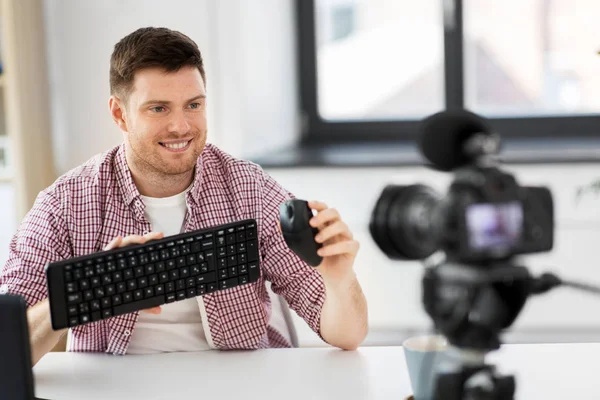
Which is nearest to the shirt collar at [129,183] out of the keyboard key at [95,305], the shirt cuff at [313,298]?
the shirt cuff at [313,298]

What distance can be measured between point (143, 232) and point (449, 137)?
2.75ft

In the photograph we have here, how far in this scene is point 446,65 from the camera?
308 cm

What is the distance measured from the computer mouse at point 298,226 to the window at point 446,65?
1.93 m

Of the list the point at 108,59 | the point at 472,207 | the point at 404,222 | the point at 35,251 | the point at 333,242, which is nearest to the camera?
the point at 472,207

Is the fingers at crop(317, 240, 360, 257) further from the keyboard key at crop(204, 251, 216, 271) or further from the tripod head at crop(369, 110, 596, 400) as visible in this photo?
the tripod head at crop(369, 110, 596, 400)

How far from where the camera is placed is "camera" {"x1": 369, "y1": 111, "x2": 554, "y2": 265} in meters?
0.80

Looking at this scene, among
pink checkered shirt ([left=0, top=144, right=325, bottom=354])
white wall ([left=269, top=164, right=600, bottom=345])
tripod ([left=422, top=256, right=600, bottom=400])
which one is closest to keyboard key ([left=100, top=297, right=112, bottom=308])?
pink checkered shirt ([left=0, top=144, right=325, bottom=354])

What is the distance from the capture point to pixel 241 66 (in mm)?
2703

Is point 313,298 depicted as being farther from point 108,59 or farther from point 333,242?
point 108,59

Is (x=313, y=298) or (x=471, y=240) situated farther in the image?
(x=313, y=298)

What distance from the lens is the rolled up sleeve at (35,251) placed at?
4.75ft

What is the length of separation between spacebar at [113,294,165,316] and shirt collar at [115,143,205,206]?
339mm

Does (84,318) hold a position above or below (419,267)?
above

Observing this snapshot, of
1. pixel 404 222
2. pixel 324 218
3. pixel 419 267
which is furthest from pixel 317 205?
pixel 419 267
